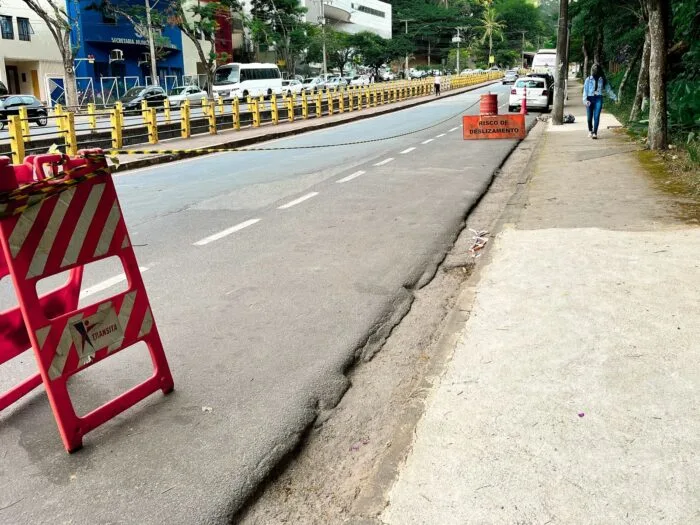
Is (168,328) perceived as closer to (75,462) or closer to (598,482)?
(75,462)

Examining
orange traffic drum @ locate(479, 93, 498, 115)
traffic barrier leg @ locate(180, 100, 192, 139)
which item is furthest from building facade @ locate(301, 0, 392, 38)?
orange traffic drum @ locate(479, 93, 498, 115)

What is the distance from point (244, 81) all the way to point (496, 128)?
88.6 ft

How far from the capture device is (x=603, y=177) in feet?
36.5

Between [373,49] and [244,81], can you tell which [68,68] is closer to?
[244,81]

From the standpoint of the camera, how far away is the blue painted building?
4572 centimetres

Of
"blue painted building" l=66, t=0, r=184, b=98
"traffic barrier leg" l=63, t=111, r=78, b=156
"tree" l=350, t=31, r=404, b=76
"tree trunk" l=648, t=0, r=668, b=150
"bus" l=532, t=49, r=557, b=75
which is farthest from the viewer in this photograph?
"tree" l=350, t=31, r=404, b=76

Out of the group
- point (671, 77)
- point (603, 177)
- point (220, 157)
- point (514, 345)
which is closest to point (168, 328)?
point (514, 345)

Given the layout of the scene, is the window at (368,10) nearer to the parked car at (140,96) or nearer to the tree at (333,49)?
the tree at (333,49)

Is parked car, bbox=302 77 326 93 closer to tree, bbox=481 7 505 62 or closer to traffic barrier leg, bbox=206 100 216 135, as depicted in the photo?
traffic barrier leg, bbox=206 100 216 135

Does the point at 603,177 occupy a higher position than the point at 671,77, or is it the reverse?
the point at 671,77

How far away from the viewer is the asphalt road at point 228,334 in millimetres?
3080

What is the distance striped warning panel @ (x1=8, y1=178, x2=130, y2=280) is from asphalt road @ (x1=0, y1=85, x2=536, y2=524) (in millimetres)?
871

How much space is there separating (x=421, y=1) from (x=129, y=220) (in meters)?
133

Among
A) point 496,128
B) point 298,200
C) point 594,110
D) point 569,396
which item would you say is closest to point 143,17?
point 496,128
